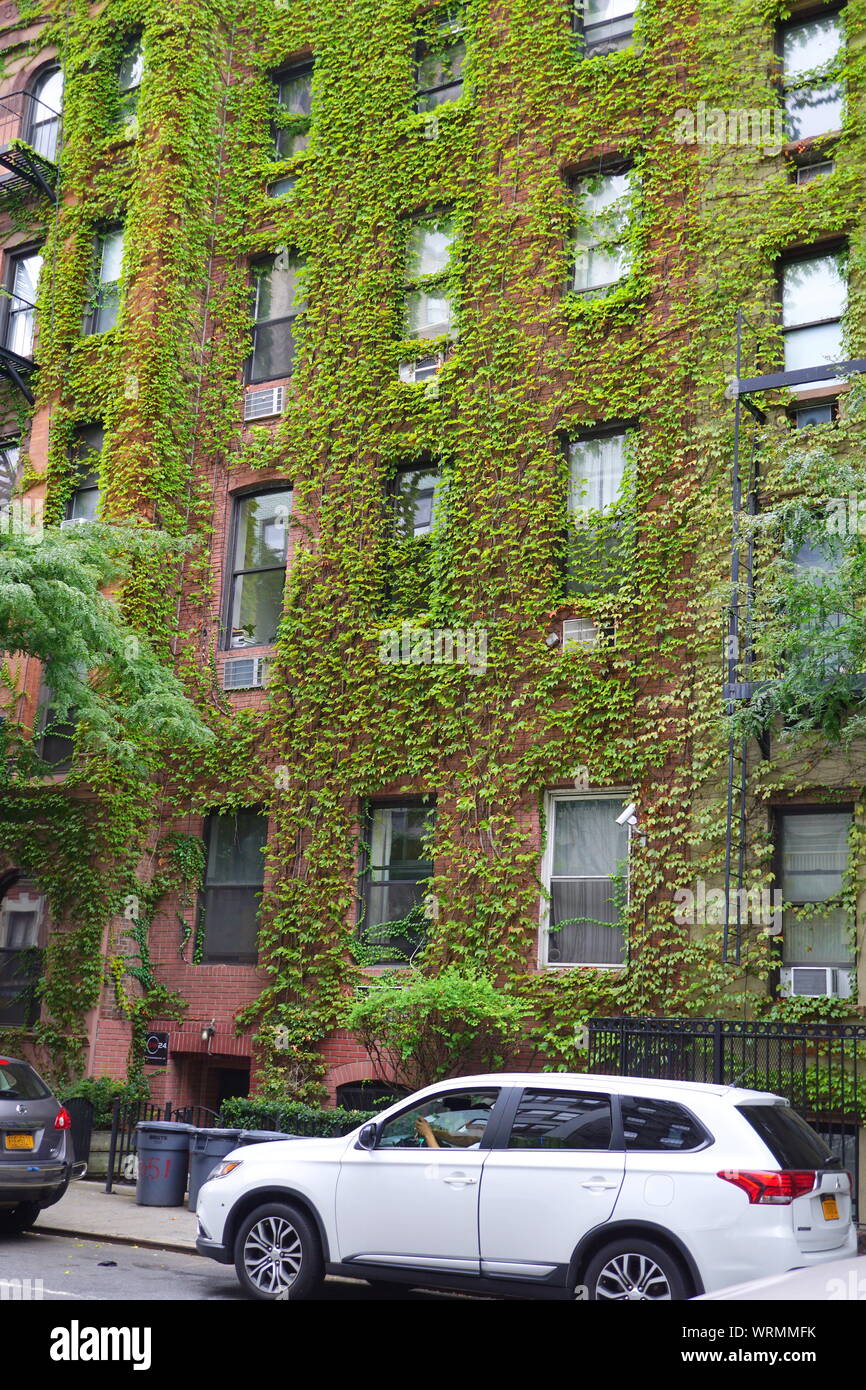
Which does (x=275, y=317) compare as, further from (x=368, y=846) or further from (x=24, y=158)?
(x=368, y=846)

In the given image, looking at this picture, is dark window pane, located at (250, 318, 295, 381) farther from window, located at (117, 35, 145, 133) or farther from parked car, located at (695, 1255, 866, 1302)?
parked car, located at (695, 1255, 866, 1302)

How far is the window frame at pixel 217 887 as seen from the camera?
58.8 ft

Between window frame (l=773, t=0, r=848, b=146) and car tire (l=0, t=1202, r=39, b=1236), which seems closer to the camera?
car tire (l=0, t=1202, r=39, b=1236)

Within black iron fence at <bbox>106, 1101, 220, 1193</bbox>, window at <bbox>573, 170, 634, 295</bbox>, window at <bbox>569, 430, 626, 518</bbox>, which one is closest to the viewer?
black iron fence at <bbox>106, 1101, 220, 1193</bbox>

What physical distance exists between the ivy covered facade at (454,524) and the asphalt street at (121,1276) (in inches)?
209

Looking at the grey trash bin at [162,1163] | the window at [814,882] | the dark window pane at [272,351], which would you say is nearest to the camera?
the window at [814,882]

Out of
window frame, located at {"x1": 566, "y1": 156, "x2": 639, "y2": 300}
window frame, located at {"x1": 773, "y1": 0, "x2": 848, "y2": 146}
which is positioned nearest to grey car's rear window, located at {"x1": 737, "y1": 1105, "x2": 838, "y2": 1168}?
window frame, located at {"x1": 566, "y1": 156, "x2": 639, "y2": 300}

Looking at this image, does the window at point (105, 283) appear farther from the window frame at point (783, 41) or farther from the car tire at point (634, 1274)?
the car tire at point (634, 1274)

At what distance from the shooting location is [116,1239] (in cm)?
1191

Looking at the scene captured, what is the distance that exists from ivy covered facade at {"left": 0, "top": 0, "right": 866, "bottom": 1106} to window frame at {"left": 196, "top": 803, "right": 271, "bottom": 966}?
0.21ft

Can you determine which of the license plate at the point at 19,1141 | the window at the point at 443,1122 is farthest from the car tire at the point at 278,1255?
the license plate at the point at 19,1141

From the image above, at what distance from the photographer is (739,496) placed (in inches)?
594

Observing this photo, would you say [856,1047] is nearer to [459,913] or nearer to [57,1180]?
[459,913]

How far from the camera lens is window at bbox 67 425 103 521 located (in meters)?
21.2
